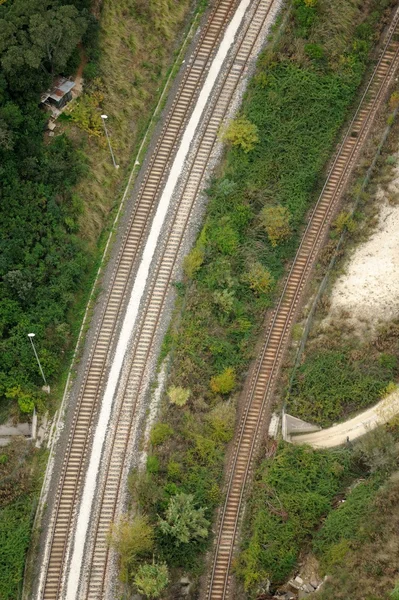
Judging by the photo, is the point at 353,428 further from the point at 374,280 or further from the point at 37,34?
the point at 37,34

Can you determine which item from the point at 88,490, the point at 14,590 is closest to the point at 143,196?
the point at 88,490

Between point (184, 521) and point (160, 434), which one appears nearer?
point (184, 521)

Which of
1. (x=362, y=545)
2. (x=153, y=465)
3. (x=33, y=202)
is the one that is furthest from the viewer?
(x=33, y=202)

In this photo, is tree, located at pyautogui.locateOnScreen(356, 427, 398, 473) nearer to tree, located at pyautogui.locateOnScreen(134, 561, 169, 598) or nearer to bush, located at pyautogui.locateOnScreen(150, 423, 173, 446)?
bush, located at pyautogui.locateOnScreen(150, 423, 173, 446)

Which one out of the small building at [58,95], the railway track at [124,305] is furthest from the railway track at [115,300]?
the small building at [58,95]

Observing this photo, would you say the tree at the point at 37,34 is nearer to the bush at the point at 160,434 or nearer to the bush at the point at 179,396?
the bush at the point at 179,396

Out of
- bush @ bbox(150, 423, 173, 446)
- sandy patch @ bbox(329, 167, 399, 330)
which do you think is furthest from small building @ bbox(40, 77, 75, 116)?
bush @ bbox(150, 423, 173, 446)

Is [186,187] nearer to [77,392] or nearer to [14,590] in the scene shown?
[77,392]

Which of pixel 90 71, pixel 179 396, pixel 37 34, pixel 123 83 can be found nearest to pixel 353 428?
pixel 179 396
